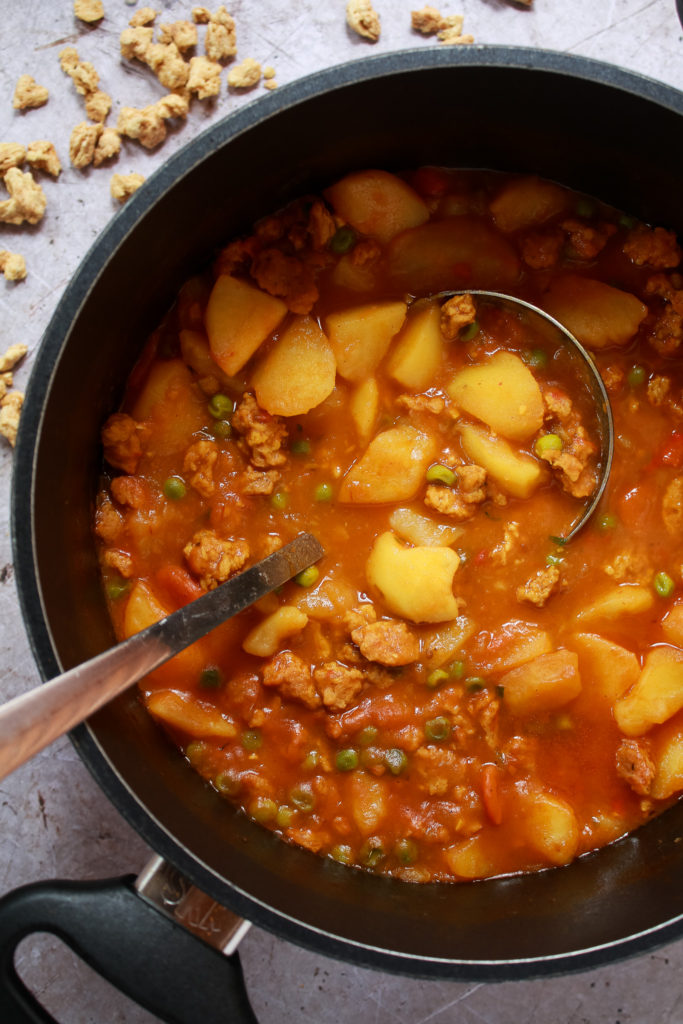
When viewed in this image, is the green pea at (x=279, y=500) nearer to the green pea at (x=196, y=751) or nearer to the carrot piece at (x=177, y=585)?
the carrot piece at (x=177, y=585)

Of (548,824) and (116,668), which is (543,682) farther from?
(116,668)

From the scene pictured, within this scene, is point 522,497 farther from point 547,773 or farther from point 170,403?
point 170,403

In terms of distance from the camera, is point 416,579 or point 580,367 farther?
point 580,367

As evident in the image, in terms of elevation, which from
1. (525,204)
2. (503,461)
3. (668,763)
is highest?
(525,204)

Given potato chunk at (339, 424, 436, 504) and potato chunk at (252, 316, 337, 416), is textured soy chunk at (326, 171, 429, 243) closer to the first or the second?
potato chunk at (252, 316, 337, 416)

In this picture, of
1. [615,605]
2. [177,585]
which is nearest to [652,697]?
[615,605]

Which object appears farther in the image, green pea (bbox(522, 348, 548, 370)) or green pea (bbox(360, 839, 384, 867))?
green pea (bbox(522, 348, 548, 370))

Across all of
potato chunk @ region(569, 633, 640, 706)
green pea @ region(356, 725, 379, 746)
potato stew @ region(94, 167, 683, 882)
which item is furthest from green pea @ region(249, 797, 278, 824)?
potato chunk @ region(569, 633, 640, 706)
